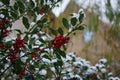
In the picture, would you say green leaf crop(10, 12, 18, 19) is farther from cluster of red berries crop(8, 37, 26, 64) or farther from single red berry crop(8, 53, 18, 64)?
single red berry crop(8, 53, 18, 64)

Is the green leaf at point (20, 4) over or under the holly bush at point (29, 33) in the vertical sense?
over

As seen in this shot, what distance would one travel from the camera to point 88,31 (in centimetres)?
531

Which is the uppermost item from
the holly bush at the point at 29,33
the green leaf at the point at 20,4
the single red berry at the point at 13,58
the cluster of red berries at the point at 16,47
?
the green leaf at the point at 20,4

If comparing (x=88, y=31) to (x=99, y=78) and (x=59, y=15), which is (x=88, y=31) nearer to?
(x=59, y=15)

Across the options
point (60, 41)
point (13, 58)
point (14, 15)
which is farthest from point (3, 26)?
point (60, 41)

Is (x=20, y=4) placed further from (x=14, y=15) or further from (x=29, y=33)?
(x=29, y=33)

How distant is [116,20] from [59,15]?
945mm

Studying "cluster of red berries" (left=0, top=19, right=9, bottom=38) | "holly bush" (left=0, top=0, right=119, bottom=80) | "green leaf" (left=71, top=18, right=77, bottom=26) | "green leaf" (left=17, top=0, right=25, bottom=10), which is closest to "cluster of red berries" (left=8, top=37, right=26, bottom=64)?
"holly bush" (left=0, top=0, right=119, bottom=80)

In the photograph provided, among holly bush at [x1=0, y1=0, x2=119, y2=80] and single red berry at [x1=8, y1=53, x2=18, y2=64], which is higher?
holly bush at [x1=0, y1=0, x2=119, y2=80]

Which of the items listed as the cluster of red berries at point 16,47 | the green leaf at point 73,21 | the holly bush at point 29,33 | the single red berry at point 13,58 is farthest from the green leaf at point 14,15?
the green leaf at point 73,21

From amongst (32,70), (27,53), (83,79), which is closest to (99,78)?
(83,79)

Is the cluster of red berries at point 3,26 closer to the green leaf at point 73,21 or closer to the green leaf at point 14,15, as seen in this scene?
the green leaf at point 14,15

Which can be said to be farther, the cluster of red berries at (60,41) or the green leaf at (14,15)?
the green leaf at (14,15)

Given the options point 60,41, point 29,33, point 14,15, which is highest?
point 14,15
